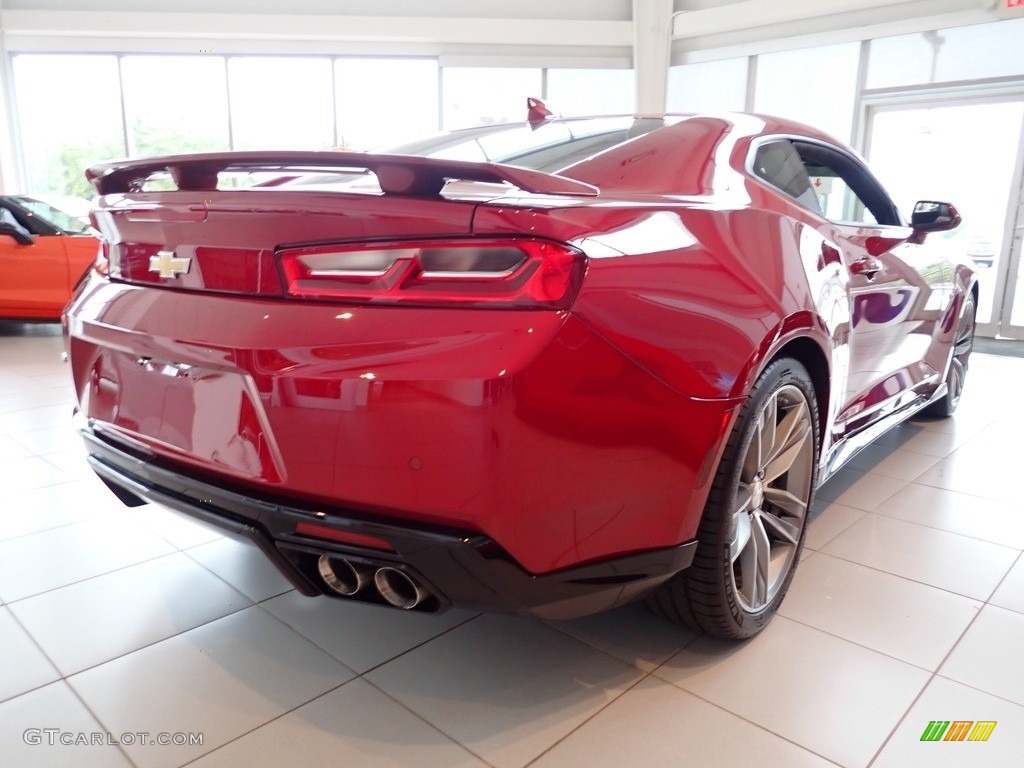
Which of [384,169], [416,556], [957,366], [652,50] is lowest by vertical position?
[957,366]

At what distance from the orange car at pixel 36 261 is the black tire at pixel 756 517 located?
567 cm

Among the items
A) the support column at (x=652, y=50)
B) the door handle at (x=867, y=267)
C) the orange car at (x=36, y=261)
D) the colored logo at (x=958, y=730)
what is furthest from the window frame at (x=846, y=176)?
the support column at (x=652, y=50)

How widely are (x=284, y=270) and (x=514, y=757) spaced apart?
93 centimetres

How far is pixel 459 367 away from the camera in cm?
109

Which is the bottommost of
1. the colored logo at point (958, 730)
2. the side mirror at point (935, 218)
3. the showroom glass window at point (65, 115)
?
the colored logo at point (958, 730)

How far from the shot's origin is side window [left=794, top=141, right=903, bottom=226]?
2115 mm

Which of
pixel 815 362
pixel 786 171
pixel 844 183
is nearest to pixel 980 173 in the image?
pixel 844 183

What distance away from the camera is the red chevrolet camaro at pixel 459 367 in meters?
1.12

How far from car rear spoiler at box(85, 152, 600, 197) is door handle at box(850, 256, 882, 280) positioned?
40.3 inches

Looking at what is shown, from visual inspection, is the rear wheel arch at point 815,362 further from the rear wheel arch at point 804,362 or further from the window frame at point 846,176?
the window frame at point 846,176

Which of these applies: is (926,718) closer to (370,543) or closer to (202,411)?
(370,543)

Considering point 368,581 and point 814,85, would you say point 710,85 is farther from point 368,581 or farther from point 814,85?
point 368,581

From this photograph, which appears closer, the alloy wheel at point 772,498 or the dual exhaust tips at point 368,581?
the dual exhaust tips at point 368,581

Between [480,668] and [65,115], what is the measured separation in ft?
36.3
